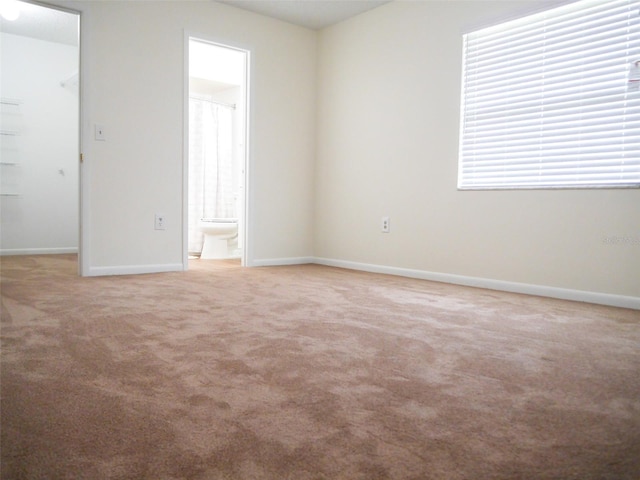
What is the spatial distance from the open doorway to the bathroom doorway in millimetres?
1354

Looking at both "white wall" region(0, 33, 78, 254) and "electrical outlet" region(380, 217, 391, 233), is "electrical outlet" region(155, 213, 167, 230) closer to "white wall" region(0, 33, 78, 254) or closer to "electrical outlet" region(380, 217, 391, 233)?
"electrical outlet" region(380, 217, 391, 233)

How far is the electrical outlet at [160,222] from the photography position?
13.0ft

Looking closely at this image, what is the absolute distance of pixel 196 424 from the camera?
1151 mm

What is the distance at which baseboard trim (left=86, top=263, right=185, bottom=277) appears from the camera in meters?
3.67

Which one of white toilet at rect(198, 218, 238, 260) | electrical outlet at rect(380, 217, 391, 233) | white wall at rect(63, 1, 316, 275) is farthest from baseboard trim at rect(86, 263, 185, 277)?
electrical outlet at rect(380, 217, 391, 233)

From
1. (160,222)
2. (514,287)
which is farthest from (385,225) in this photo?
(160,222)

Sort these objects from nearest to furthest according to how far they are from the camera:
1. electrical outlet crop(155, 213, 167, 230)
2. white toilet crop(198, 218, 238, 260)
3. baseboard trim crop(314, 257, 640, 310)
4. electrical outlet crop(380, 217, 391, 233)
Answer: baseboard trim crop(314, 257, 640, 310)
electrical outlet crop(155, 213, 167, 230)
electrical outlet crop(380, 217, 391, 233)
white toilet crop(198, 218, 238, 260)

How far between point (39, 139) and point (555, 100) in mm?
5407

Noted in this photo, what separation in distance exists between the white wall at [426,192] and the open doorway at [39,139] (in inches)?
119

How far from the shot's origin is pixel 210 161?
20.9ft

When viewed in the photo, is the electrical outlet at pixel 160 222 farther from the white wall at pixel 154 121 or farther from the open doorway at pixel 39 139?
the open doorway at pixel 39 139

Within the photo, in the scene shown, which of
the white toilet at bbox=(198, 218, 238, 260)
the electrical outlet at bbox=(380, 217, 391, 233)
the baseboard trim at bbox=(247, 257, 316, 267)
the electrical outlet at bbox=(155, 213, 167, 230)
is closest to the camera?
the electrical outlet at bbox=(155, 213, 167, 230)

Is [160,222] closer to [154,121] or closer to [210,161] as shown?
[154,121]

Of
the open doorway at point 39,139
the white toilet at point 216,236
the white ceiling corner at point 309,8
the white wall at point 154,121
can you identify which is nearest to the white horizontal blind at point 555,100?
the white ceiling corner at point 309,8
